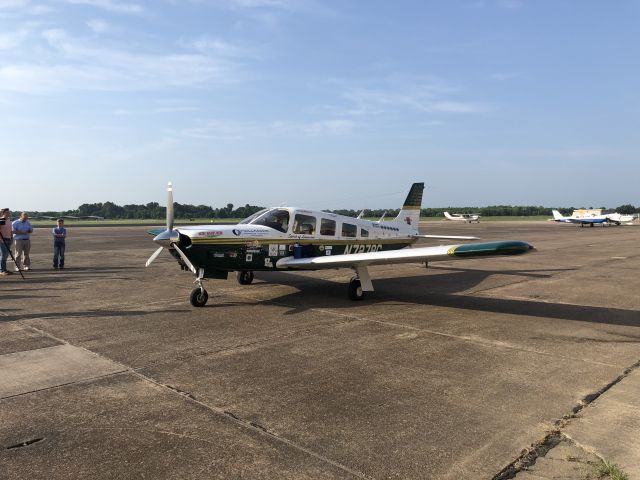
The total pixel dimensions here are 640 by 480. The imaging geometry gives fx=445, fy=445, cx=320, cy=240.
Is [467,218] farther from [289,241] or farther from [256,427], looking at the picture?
[256,427]

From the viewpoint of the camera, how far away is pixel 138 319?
9.02m

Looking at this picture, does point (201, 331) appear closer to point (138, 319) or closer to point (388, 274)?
point (138, 319)


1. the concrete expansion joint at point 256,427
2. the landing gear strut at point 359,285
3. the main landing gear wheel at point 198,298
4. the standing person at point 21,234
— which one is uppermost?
the standing person at point 21,234

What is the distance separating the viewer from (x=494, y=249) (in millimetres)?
8391

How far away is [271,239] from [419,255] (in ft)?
12.2

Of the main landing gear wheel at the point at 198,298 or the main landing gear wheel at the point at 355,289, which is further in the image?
the main landing gear wheel at the point at 355,289

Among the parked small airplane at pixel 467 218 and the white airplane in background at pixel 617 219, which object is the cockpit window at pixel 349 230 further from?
the parked small airplane at pixel 467 218

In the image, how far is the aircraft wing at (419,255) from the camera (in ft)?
27.5

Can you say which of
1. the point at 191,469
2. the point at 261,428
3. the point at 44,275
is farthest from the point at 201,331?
the point at 44,275

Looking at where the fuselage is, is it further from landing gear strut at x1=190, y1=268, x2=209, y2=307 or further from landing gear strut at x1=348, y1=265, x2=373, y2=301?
landing gear strut at x1=348, y1=265, x2=373, y2=301

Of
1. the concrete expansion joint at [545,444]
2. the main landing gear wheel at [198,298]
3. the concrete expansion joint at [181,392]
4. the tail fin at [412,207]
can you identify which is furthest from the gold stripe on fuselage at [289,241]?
the concrete expansion joint at [545,444]

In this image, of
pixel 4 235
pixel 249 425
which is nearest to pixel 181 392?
pixel 249 425

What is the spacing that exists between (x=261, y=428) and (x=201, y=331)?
4040 mm

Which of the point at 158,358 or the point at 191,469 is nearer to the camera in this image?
the point at 191,469
